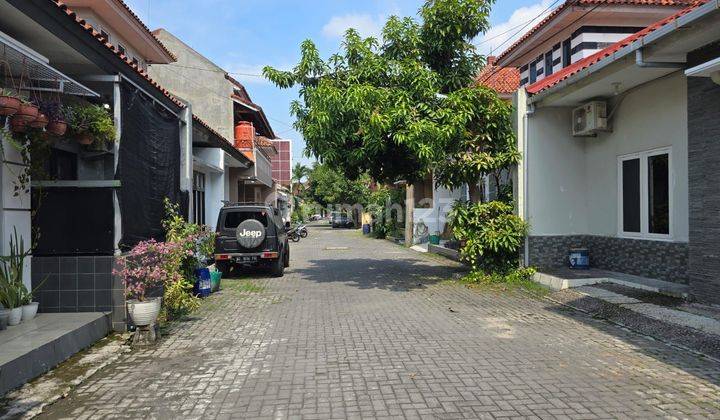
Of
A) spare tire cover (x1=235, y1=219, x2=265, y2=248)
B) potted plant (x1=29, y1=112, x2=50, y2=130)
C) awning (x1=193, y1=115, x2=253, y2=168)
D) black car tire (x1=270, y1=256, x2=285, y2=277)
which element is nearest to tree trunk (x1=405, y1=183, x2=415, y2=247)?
awning (x1=193, y1=115, x2=253, y2=168)

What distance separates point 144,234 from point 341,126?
423cm

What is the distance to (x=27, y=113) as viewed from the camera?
5.10m

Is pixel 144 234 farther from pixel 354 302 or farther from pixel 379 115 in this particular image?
pixel 379 115

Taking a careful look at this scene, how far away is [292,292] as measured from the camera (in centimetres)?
1024

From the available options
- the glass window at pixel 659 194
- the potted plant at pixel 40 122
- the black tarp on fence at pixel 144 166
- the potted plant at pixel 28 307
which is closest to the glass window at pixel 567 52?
the glass window at pixel 659 194

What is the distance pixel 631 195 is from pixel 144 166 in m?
9.01

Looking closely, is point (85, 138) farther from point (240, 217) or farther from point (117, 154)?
point (240, 217)

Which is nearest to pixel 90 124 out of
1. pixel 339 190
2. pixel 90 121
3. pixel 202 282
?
pixel 90 121

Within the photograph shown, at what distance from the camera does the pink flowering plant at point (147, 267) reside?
246 inches

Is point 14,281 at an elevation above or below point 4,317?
above

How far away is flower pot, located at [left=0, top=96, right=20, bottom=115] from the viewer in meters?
4.81

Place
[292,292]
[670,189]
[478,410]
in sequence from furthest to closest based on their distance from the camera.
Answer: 1. [292,292]
2. [670,189]
3. [478,410]

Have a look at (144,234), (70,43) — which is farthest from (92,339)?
(70,43)

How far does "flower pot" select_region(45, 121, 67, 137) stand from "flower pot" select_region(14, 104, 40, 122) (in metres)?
0.44
